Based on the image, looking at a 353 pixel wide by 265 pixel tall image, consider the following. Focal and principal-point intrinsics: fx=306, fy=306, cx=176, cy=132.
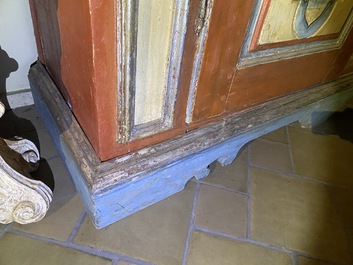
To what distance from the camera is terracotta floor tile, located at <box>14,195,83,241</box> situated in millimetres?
1020

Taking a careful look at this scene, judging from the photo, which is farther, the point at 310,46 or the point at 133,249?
the point at 310,46

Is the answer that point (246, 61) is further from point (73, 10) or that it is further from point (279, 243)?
point (279, 243)

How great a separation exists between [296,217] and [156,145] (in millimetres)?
646

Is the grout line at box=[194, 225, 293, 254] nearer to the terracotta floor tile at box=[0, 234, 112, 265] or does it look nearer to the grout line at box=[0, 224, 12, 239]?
the terracotta floor tile at box=[0, 234, 112, 265]

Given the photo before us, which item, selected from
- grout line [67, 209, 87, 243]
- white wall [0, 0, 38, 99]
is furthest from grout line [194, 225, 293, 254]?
white wall [0, 0, 38, 99]

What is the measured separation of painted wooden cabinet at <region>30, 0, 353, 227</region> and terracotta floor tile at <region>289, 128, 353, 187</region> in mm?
286

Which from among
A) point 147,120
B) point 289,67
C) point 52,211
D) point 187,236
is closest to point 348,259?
point 187,236

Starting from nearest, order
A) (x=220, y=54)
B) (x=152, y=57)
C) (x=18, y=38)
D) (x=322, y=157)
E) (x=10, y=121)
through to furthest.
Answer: (x=152, y=57), (x=220, y=54), (x=18, y=38), (x=10, y=121), (x=322, y=157)

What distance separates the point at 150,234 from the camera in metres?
1.06

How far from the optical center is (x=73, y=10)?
2.35ft

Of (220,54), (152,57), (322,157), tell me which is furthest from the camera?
Answer: (322,157)

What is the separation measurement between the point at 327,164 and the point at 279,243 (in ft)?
1.78

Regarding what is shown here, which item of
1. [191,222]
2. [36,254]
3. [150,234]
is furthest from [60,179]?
[191,222]

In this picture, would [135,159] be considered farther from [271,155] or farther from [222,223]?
[271,155]
